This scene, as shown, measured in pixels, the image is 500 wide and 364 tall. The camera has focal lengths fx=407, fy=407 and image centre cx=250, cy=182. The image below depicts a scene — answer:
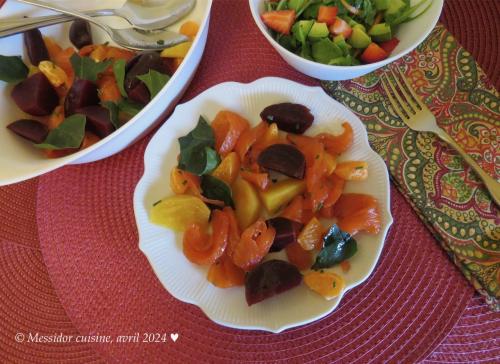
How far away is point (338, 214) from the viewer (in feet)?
2.61

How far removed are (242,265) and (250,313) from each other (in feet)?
0.28

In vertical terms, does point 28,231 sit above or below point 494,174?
below

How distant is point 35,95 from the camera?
0.86m

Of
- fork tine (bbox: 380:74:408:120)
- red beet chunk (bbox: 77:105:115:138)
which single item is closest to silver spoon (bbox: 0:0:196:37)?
red beet chunk (bbox: 77:105:115:138)

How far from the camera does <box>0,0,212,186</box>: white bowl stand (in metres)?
0.79

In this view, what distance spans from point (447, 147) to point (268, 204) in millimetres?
401

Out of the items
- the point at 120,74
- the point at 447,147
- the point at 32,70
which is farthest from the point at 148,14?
the point at 447,147

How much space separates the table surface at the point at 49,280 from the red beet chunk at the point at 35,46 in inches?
11.3

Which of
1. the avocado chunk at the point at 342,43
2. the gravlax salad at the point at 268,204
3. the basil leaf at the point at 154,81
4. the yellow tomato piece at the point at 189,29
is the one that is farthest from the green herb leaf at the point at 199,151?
the avocado chunk at the point at 342,43

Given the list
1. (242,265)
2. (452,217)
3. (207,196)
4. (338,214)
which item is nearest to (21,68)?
(207,196)

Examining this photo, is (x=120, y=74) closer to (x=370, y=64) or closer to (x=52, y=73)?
(x=52, y=73)

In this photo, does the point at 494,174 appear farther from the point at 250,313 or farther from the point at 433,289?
the point at 250,313

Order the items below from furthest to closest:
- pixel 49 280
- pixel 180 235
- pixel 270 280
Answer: pixel 49 280 → pixel 180 235 → pixel 270 280

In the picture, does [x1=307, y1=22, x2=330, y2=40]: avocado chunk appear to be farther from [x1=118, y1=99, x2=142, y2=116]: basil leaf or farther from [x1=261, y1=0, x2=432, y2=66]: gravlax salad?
[x1=118, y1=99, x2=142, y2=116]: basil leaf
